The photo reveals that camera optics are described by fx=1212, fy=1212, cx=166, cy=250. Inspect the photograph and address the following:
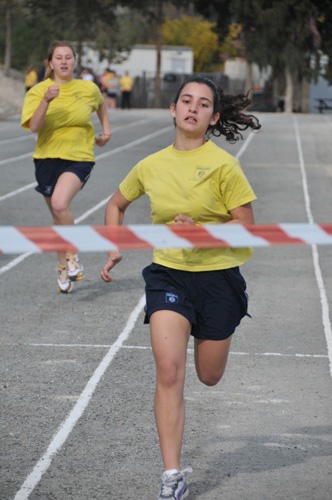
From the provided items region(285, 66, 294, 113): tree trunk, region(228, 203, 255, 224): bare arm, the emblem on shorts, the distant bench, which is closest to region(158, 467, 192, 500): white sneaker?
the emblem on shorts

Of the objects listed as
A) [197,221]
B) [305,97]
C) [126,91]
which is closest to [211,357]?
[197,221]

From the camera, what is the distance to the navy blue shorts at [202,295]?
16.9ft

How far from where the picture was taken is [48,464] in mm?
5574

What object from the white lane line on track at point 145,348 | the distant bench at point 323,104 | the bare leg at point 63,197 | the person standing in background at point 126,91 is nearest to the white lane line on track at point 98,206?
the bare leg at point 63,197

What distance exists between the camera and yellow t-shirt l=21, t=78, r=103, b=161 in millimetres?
9938

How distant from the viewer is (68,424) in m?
6.23

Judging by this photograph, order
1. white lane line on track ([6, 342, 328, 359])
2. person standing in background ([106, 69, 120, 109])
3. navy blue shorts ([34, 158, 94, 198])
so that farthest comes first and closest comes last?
person standing in background ([106, 69, 120, 109])
navy blue shorts ([34, 158, 94, 198])
white lane line on track ([6, 342, 328, 359])

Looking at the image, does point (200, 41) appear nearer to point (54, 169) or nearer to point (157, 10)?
point (157, 10)

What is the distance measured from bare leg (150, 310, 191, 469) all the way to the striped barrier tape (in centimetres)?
54

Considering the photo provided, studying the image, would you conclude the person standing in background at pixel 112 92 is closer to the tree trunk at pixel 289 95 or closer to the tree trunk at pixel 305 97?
the tree trunk at pixel 289 95

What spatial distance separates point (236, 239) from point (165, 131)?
32397 mm

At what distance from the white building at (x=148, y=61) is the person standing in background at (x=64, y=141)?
72.0 m

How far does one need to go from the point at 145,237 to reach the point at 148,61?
81.4 meters

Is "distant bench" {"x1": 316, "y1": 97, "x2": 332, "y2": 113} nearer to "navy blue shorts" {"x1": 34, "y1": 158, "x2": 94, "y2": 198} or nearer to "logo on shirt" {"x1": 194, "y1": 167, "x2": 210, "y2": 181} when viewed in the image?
"navy blue shorts" {"x1": 34, "y1": 158, "x2": 94, "y2": 198}
